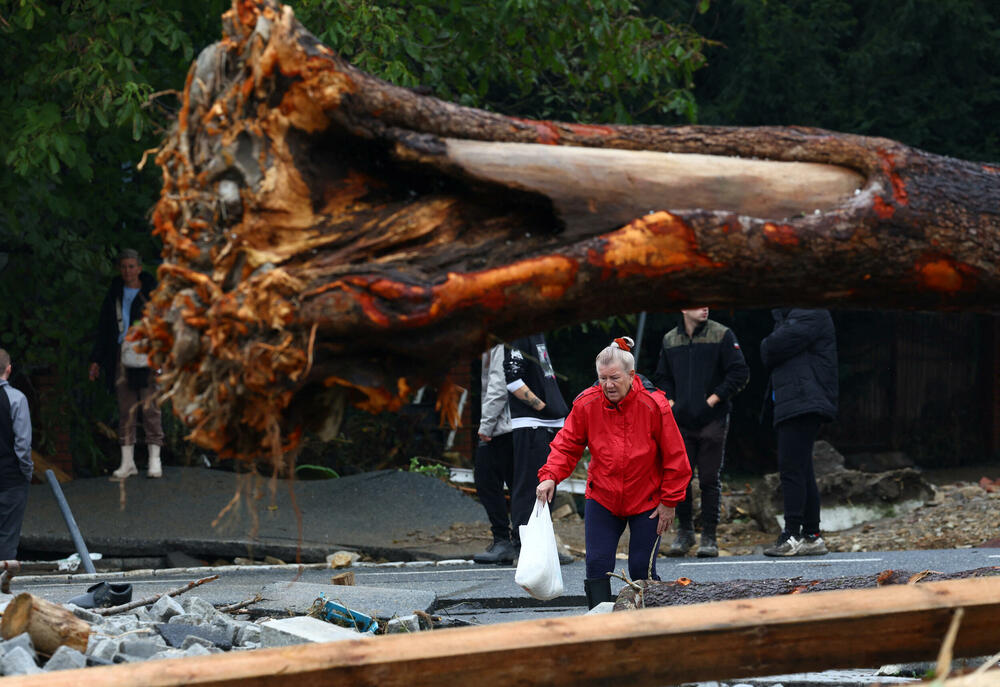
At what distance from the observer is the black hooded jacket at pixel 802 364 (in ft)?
28.1

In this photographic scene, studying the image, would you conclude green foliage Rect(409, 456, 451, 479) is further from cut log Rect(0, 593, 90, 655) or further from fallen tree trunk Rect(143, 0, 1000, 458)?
fallen tree trunk Rect(143, 0, 1000, 458)

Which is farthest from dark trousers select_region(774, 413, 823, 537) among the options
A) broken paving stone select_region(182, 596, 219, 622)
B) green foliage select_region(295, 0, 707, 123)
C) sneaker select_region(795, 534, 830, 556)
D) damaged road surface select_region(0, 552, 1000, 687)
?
damaged road surface select_region(0, 552, 1000, 687)

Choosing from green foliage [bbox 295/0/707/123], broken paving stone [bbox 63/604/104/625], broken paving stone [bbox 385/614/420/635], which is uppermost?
green foliage [bbox 295/0/707/123]

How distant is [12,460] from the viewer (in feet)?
27.6

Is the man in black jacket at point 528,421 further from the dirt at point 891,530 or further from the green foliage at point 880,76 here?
the green foliage at point 880,76

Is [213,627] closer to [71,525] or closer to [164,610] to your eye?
[164,610]

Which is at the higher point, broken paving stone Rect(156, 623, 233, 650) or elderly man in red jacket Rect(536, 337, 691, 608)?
elderly man in red jacket Rect(536, 337, 691, 608)

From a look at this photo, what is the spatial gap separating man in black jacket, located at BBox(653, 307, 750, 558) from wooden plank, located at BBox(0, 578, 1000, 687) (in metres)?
5.49

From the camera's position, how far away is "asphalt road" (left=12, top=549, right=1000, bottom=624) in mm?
7098

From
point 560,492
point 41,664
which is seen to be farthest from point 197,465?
point 41,664

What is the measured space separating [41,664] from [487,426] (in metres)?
4.37

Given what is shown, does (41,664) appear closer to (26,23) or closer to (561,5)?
(26,23)

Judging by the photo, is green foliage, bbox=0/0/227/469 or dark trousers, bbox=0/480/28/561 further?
green foliage, bbox=0/0/227/469

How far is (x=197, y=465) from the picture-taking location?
13172mm
